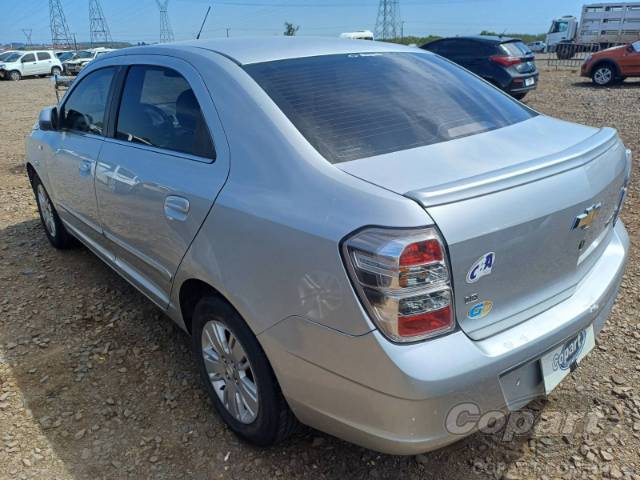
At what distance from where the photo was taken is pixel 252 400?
2.19 meters

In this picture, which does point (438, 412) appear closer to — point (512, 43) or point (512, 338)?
point (512, 338)

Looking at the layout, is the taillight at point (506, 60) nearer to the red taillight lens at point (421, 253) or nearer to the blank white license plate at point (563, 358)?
the blank white license plate at point (563, 358)

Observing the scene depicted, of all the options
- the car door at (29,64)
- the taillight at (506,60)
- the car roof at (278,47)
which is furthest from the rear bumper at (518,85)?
the car door at (29,64)

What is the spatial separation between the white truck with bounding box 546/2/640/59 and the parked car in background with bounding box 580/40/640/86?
12941 mm

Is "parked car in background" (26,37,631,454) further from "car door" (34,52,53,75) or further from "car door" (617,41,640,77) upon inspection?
"car door" (34,52,53,75)

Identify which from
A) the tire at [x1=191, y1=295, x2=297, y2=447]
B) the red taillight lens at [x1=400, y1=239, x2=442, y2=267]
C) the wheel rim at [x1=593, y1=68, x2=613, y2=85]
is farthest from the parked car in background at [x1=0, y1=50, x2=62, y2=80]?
the red taillight lens at [x1=400, y1=239, x2=442, y2=267]

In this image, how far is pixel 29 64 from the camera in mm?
30578

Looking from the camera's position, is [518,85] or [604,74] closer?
[518,85]

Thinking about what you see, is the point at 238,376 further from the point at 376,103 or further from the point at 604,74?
the point at 604,74

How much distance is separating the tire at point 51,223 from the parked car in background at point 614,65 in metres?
15.9

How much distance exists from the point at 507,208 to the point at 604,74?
54.6ft

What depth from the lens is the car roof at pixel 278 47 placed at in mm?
2408

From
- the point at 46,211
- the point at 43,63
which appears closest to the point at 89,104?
the point at 46,211

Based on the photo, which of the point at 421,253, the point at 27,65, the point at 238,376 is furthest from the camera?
the point at 27,65
